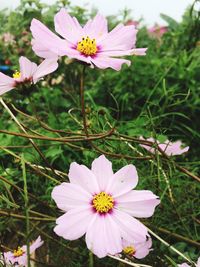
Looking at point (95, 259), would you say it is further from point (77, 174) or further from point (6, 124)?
point (6, 124)

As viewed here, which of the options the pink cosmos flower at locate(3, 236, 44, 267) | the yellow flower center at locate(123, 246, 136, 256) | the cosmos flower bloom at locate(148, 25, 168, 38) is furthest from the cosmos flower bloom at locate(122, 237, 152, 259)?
the cosmos flower bloom at locate(148, 25, 168, 38)

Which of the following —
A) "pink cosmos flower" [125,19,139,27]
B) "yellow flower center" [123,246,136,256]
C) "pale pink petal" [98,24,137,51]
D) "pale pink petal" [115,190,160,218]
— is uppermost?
"pink cosmos flower" [125,19,139,27]

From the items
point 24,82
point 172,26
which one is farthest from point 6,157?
point 172,26

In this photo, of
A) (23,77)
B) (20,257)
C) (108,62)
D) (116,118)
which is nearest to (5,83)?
(23,77)

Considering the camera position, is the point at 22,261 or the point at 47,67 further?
the point at 22,261

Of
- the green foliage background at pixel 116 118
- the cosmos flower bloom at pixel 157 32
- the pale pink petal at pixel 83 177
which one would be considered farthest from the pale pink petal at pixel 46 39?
the cosmos flower bloom at pixel 157 32

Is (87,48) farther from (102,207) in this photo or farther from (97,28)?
(102,207)

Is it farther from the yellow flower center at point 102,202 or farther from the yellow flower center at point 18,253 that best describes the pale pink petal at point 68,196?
the yellow flower center at point 18,253

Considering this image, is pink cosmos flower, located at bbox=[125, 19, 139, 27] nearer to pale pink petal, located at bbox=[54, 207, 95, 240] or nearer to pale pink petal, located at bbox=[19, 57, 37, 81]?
pale pink petal, located at bbox=[19, 57, 37, 81]
